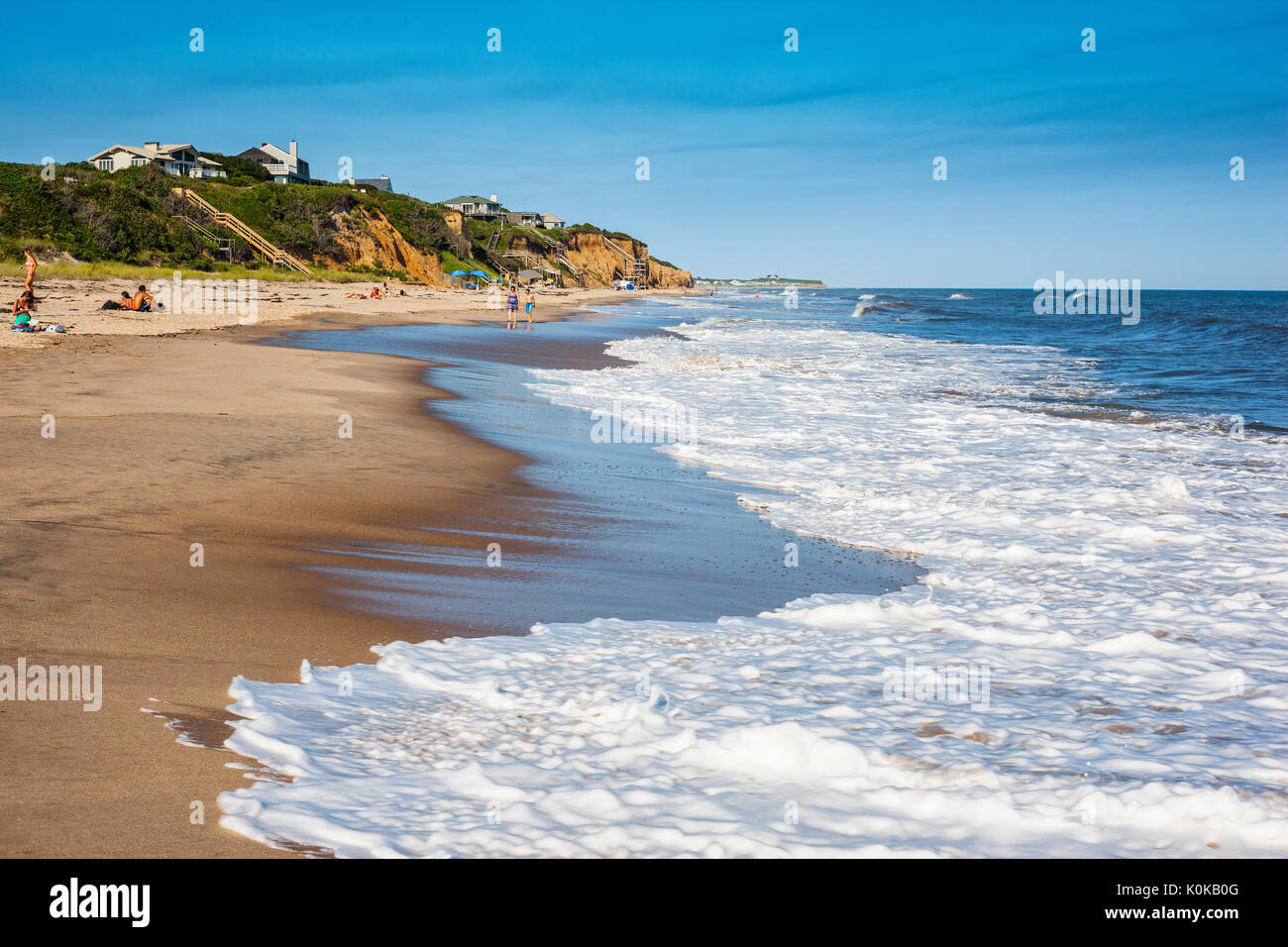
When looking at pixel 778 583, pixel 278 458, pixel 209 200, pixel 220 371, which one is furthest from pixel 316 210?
pixel 778 583

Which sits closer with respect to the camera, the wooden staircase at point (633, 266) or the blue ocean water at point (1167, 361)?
the blue ocean water at point (1167, 361)

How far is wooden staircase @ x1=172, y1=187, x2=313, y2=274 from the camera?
5716 centimetres

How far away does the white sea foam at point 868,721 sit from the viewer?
341cm

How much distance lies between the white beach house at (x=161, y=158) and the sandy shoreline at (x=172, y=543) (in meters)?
81.7

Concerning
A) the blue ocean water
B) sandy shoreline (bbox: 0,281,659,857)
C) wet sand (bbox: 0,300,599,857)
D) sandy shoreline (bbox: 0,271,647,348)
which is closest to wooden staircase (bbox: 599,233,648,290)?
the blue ocean water

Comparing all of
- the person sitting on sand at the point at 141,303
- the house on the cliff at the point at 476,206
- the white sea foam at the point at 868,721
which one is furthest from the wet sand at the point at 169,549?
the house on the cliff at the point at 476,206

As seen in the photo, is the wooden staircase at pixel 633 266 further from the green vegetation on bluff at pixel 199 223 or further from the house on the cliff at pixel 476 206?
the green vegetation on bluff at pixel 199 223

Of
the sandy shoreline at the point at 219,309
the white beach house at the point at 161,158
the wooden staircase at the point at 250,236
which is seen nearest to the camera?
the sandy shoreline at the point at 219,309

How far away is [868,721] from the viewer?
436 centimetres

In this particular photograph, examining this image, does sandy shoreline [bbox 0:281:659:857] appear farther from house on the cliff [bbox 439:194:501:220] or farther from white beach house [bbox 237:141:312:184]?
house on the cliff [bbox 439:194:501:220]

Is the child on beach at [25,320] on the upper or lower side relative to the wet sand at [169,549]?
upper

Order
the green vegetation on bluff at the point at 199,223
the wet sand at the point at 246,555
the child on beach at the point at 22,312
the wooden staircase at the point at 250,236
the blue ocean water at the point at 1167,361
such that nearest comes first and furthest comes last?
the wet sand at the point at 246,555, the child on beach at the point at 22,312, the blue ocean water at the point at 1167,361, the green vegetation on bluff at the point at 199,223, the wooden staircase at the point at 250,236

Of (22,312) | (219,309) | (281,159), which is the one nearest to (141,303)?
(219,309)

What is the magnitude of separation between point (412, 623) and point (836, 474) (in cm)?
661
